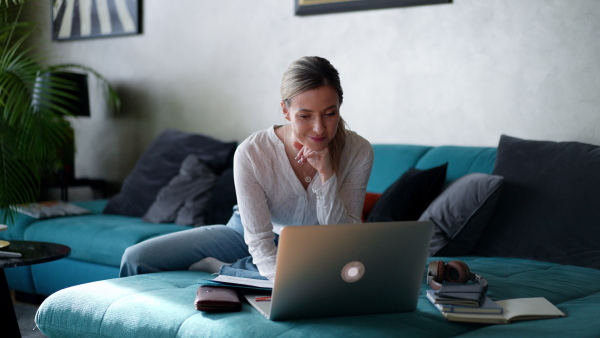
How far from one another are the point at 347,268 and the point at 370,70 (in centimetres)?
220

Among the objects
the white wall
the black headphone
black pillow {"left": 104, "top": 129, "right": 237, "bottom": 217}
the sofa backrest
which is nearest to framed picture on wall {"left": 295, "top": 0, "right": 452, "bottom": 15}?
the white wall

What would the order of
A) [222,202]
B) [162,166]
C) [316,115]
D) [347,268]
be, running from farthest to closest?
[162,166], [222,202], [316,115], [347,268]

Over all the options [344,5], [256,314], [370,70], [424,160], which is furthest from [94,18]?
[256,314]

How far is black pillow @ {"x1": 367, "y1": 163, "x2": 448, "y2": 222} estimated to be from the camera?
9.23ft

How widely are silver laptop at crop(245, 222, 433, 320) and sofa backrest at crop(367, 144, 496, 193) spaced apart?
4.50 feet

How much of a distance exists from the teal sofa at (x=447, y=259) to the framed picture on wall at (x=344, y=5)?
0.72 meters

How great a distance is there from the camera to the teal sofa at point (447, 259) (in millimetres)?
1710

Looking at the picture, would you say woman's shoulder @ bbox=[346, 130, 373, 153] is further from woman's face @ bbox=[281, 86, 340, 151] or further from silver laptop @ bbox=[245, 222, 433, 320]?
silver laptop @ bbox=[245, 222, 433, 320]

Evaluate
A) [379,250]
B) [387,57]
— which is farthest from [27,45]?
[379,250]

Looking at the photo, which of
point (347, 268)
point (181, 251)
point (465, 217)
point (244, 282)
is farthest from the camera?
point (465, 217)

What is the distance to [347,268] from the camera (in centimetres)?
164

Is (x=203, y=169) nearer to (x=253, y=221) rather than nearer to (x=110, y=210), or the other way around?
(x=110, y=210)

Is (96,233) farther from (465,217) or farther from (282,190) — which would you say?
(465,217)

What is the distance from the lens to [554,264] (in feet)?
8.34
